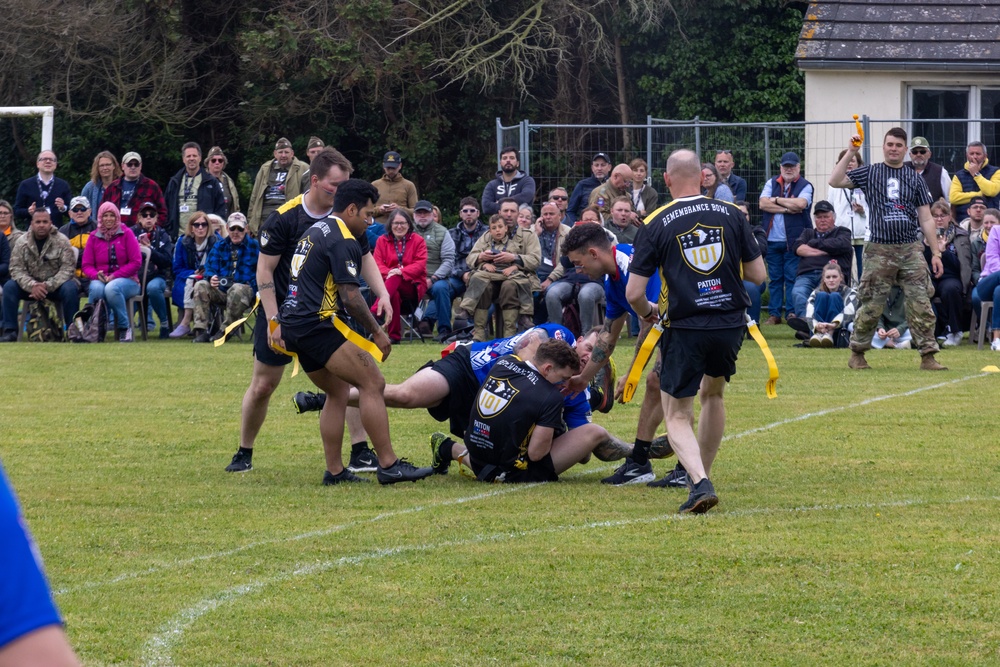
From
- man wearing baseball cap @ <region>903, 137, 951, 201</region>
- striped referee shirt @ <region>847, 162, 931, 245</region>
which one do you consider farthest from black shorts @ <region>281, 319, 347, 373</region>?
man wearing baseball cap @ <region>903, 137, 951, 201</region>

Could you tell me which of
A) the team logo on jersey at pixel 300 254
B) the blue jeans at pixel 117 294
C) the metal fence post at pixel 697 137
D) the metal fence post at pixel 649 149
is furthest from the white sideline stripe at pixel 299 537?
the blue jeans at pixel 117 294

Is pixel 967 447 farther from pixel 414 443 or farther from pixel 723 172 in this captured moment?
pixel 723 172

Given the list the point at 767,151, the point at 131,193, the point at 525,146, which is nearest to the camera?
the point at 131,193

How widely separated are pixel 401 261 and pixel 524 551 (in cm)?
1118

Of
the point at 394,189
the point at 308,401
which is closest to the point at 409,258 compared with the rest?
the point at 394,189

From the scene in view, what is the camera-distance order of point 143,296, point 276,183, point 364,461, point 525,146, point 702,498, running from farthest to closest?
1. point 525,146
2. point 143,296
3. point 276,183
4. point 364,461
5. point 702,498

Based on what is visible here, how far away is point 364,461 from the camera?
30.1 feet

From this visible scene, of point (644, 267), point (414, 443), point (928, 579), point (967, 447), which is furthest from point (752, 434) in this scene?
point (928, 579)

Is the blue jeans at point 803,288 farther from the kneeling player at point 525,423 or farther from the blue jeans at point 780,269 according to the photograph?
the kneeling player at point 525,423

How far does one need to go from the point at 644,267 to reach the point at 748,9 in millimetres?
20238

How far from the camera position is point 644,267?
7.46 meters

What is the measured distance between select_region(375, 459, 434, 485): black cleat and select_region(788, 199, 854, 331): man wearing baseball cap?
9.45 m

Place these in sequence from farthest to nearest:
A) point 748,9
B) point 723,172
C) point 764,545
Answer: point 748,9
point 723,172
point 764,545

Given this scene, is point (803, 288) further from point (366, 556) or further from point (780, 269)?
point (366, 556)
